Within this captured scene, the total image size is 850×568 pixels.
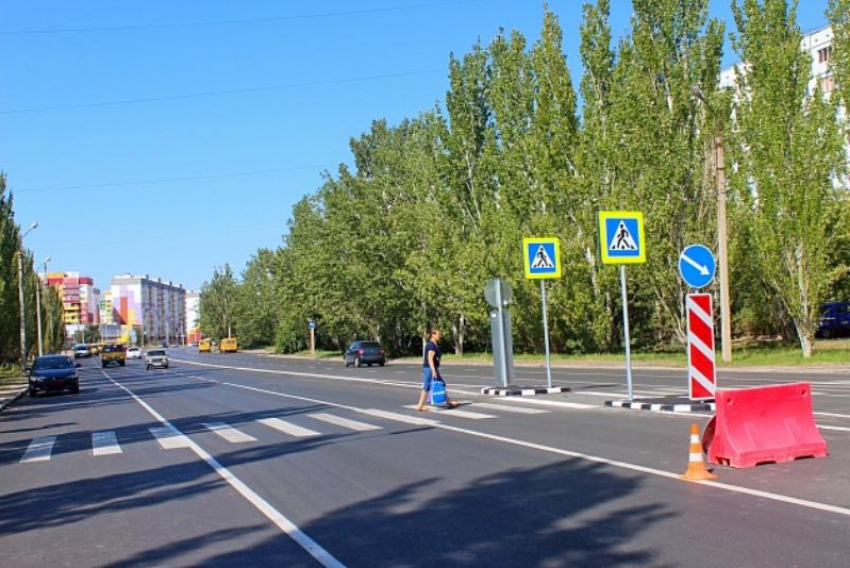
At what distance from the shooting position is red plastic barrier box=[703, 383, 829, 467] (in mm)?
9562

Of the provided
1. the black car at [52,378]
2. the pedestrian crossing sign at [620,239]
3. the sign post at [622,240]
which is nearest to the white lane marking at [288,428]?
the sign post at [622,240]

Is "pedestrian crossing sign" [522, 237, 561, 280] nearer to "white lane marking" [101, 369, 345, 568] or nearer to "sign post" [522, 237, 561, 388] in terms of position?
"sign post" [522, 237, 561, 388]

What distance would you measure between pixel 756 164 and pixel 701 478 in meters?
24.9

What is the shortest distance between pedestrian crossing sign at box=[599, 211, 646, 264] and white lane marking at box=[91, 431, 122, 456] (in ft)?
31.9

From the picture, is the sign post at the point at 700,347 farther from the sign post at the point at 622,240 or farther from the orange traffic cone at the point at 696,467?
the orange traffic cone at the point at 696,467

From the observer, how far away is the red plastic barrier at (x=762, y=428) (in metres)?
9.56

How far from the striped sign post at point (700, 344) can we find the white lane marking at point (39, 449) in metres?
11.0

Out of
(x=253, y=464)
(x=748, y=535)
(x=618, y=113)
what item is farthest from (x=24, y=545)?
(x=618, y=113)

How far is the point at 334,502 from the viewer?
873cm

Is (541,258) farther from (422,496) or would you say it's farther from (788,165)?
(788,165)

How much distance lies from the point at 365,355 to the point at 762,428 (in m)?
42.0

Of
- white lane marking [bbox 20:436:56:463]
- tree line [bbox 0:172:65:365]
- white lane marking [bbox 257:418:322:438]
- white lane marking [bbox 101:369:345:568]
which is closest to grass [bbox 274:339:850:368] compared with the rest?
white lane marking [bbox 257:418:322:438]

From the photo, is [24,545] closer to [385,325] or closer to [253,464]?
[253,464]

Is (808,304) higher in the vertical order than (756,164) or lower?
lower
